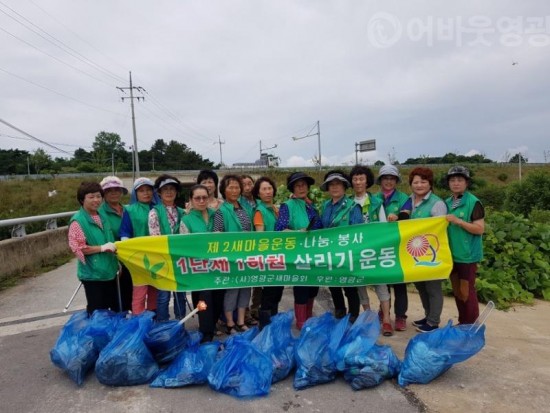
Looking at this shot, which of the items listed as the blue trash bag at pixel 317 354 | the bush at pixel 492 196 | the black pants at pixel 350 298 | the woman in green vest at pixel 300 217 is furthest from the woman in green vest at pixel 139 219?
the bush at pixel 492 196

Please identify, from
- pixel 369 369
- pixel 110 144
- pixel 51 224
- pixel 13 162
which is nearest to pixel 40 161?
pixel 13 162

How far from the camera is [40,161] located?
7131 centimetres

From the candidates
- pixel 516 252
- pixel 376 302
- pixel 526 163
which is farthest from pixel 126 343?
pixel 526 163

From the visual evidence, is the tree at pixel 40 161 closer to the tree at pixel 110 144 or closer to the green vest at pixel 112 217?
the tree at pixel 110 144

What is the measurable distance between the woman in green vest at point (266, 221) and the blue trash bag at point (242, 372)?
0.99 m

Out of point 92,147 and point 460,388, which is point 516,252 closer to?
point 460,388

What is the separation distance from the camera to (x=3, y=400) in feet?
9.75

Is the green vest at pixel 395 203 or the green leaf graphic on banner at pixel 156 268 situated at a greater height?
the green vest at pixel 395 203

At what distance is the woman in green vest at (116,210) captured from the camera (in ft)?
13.0

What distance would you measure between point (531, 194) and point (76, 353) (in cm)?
A: 1422

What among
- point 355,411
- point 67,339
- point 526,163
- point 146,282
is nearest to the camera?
point 355,411

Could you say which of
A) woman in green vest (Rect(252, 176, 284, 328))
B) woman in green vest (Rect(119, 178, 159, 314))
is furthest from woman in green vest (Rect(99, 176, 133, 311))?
woman in green vest (Rect(252, 176, 284, 328))

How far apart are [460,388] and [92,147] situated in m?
98.5

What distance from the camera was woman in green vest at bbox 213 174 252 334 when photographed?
3.99m
